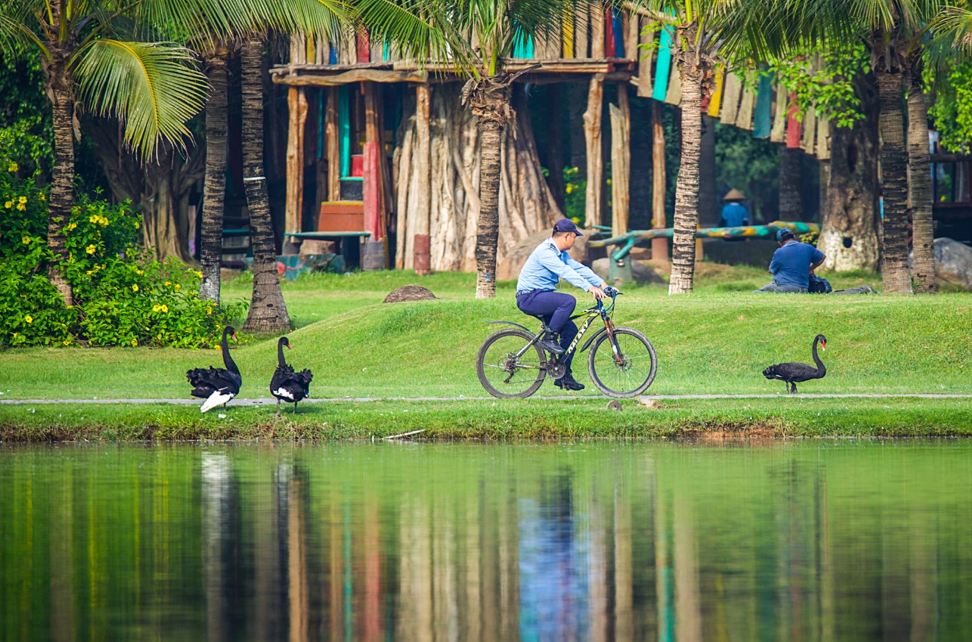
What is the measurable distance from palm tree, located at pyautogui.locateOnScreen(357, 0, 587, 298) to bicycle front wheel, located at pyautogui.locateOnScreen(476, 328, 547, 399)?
7.97 metres

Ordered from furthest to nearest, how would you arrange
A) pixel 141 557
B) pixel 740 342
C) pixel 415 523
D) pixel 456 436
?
pixel 740 342 < pixel 456 436 < pixel 415 523 < pixel 141 557

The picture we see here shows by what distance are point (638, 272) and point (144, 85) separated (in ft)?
48.0

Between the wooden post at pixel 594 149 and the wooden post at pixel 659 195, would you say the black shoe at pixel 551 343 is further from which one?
the wooden post at pixel 659 195

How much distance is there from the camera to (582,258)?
3338 centimetres

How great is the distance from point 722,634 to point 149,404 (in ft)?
30.8

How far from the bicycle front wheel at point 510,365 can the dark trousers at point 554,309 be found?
10.7 inches

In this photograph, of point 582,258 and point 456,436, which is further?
point 582,258

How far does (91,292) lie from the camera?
72.9 feet

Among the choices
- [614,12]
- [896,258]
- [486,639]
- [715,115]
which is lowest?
[486,639]

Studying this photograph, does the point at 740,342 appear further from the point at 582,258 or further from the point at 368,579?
the point at 582,258

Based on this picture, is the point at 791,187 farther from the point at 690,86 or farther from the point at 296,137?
the point at 690,86

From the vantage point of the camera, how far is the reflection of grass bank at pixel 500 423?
522 inches

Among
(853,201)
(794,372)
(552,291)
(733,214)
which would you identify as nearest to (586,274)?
(552,291)

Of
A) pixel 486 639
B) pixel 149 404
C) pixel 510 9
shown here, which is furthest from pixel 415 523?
pixel 510 9
